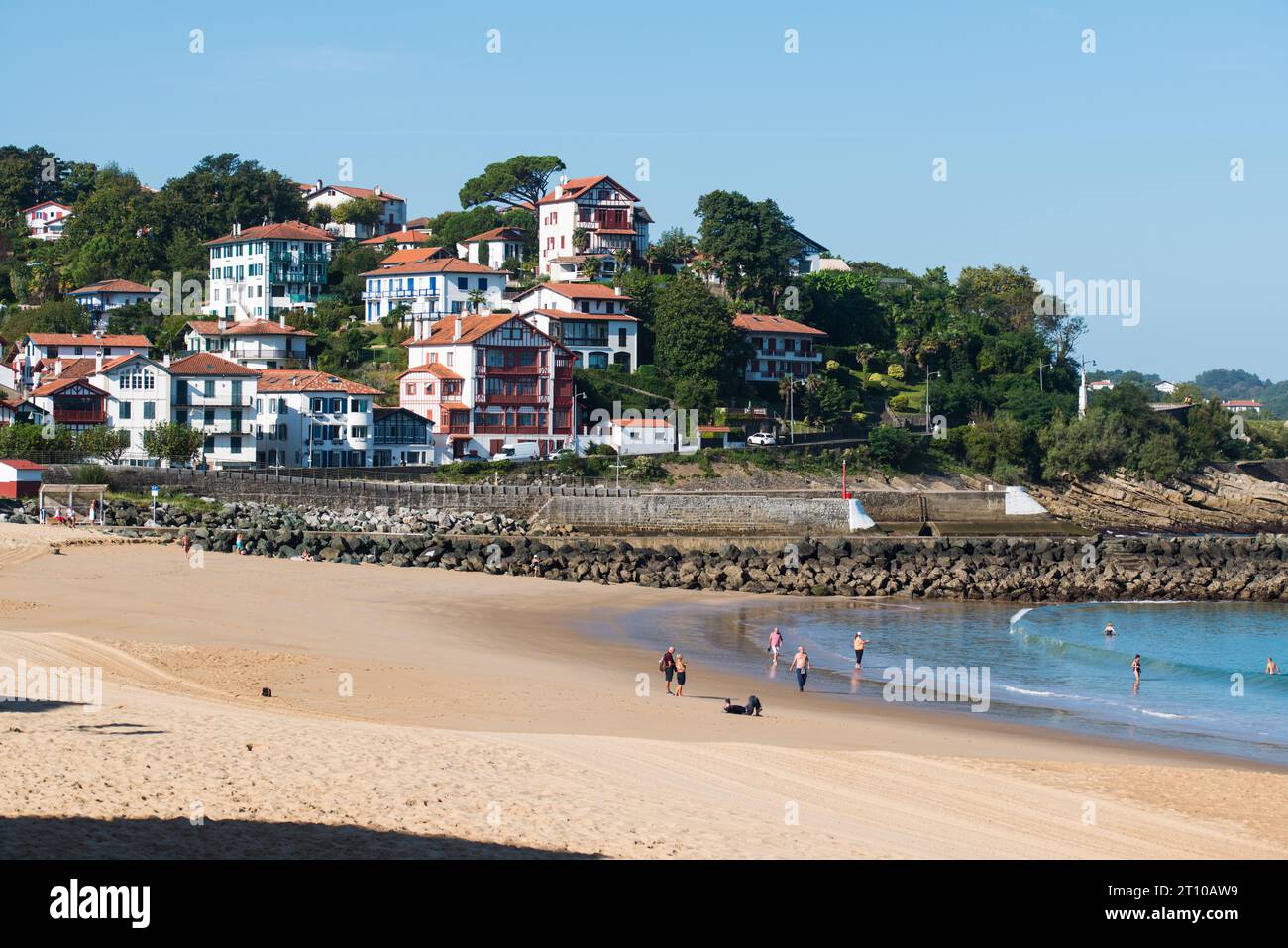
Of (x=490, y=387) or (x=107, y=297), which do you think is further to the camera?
(x=107, y=297)

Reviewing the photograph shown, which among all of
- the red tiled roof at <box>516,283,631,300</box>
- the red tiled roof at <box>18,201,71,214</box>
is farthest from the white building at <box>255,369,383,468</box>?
the red tiled roof at <box>18,201,71,214</box>

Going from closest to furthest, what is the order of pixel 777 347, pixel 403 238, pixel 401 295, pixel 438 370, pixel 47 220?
1. pixel 438 370
2. pixel 401 295
3. pixel 777 347
4. pixel 403 238
5. pixel 47 220

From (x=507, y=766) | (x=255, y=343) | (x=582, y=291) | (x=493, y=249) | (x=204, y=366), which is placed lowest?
(x=507, y=766)

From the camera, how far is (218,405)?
236 ft

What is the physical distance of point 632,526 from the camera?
65500mm

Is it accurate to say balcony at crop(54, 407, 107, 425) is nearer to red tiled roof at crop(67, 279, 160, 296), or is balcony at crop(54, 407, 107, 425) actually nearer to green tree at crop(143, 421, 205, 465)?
green tree at crop(143, 421, 205, 465)

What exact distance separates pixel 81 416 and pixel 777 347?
46.9 m

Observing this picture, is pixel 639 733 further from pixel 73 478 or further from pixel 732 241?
pixel 732 241

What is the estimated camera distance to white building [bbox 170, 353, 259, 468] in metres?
71.4

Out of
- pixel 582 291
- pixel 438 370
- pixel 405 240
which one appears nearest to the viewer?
pixel 438 370

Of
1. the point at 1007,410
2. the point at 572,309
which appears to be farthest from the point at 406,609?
the point at 1007,410

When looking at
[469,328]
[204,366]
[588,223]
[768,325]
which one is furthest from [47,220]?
[768,325]

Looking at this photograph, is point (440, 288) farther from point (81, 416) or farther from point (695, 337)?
point (81, 416)
